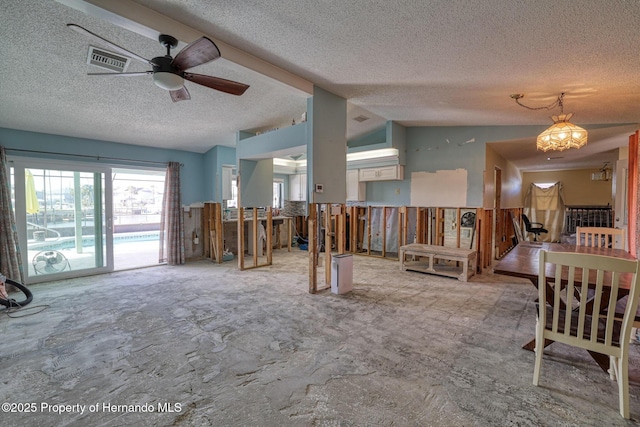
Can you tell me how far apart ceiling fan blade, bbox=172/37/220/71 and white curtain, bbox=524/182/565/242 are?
401 inches

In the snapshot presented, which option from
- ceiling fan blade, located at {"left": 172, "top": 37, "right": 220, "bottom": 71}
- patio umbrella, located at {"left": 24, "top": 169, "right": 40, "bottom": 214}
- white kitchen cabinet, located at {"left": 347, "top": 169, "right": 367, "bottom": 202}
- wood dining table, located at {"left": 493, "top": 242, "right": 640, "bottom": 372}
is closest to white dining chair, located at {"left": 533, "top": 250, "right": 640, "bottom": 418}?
wood dining table, located at {"left": 493, "top": 242, "right": 640, "bottom": 372}

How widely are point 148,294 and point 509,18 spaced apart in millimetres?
4717

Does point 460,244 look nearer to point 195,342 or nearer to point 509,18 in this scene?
point 509,18

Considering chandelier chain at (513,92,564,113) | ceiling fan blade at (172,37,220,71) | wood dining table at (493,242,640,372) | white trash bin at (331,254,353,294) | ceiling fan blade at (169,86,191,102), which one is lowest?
white trash bin at (331,254,353,294)

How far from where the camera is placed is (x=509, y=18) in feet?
5.99

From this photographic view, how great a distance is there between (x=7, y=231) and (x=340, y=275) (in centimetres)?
465

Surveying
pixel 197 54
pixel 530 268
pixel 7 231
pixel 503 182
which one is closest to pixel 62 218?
pixel 7 231

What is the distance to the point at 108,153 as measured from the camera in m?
4.98

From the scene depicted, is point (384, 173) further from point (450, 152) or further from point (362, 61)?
point (362, 61)

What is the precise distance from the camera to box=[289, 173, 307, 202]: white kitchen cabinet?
785cm

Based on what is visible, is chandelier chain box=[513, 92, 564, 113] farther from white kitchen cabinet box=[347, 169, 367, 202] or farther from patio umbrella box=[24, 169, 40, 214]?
patio umbrella box=[24, 169, 40, 214]

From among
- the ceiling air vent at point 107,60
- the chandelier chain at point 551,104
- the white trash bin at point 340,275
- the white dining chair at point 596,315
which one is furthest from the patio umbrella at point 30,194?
the chandelier chain at point 551,104

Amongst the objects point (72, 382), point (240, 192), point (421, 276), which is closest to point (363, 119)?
point (240, 192)

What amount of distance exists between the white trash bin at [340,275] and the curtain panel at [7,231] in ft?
14.6
